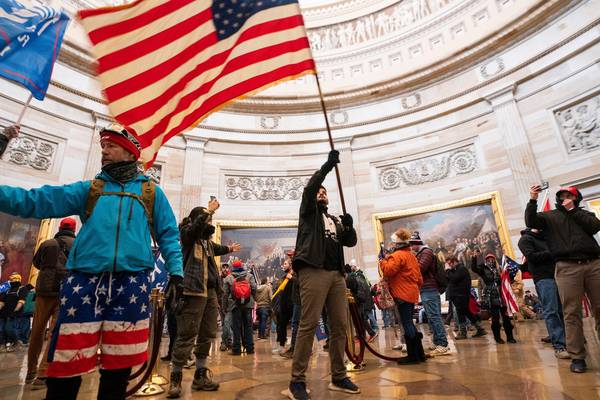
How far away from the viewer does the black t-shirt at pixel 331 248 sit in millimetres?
2979

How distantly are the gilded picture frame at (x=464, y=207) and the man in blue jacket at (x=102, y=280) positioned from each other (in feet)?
35.2

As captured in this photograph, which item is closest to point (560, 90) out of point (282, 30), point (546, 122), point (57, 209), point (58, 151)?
point (546, 122)

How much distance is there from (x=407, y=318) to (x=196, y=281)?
8.60 feet

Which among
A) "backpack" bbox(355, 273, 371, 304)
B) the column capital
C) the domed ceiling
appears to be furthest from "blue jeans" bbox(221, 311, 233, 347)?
the domed ceiling

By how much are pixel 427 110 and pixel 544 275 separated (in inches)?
384

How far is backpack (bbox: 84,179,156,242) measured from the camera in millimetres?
1846

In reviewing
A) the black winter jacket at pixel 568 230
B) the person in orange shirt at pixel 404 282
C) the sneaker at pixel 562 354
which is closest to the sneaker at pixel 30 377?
the person in orange shirt at pixel 404 282

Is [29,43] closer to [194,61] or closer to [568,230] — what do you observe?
[194,61]

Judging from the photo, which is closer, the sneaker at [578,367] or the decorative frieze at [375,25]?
the sneaker at [578,367]

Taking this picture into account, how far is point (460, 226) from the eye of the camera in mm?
10961

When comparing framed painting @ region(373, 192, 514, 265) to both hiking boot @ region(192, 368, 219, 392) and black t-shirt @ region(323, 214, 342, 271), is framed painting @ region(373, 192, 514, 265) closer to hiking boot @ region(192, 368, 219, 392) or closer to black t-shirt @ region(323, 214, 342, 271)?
black t-shirt @ region(323, 214, 342, 271)

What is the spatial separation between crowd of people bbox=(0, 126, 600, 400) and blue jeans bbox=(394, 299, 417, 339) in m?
0.02

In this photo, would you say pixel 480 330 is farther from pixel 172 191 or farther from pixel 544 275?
pixel 172 191

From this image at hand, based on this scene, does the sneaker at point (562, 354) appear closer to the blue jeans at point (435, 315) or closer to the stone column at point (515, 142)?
the blue jeans at point (435, 315)
